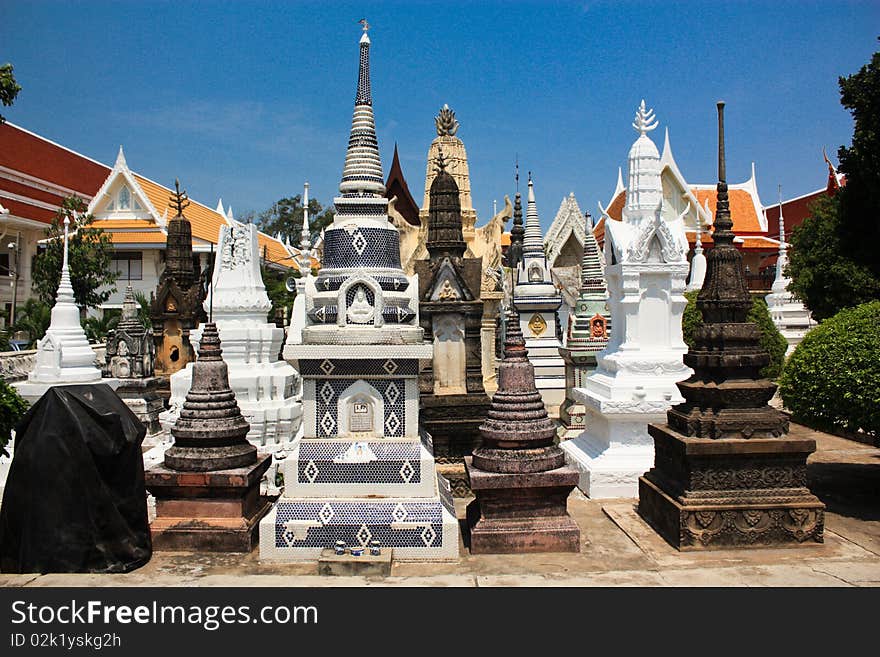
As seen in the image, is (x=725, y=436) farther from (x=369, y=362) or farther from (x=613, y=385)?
(x=369, y=362)

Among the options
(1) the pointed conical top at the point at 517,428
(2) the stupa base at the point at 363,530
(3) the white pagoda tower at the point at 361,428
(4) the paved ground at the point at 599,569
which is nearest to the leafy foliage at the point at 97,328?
(3) the white pagoda tower at the point at 361,428

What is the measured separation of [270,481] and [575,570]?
5296mm

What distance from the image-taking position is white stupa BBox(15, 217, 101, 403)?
11.1 metres

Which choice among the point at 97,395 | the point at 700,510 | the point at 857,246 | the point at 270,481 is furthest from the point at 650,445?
the point at 857,246

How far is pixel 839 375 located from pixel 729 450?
2.33m

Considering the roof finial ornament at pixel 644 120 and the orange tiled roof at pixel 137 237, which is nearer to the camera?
the roof finial ornament at pixel 644 120

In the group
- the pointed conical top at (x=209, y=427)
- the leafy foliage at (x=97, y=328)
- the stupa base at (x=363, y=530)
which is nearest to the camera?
the stupa base at (x=363, y=530)

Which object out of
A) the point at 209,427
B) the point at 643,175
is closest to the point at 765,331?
the point at 643,175

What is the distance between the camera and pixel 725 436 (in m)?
7.12

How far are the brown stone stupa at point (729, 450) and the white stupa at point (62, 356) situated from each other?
9.05 metres

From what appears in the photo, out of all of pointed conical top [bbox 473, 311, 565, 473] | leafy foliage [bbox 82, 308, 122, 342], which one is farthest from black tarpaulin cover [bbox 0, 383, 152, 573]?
leafy foliage [bbox 82, 308, 122, 342]

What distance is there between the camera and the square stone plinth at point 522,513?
6832mm

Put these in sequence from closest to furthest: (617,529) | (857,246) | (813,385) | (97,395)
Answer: (97,395) → (617,529) → (813,385) → (857,246)

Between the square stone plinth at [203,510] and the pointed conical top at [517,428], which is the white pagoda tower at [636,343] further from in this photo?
the square stone plinth at [203,510]
